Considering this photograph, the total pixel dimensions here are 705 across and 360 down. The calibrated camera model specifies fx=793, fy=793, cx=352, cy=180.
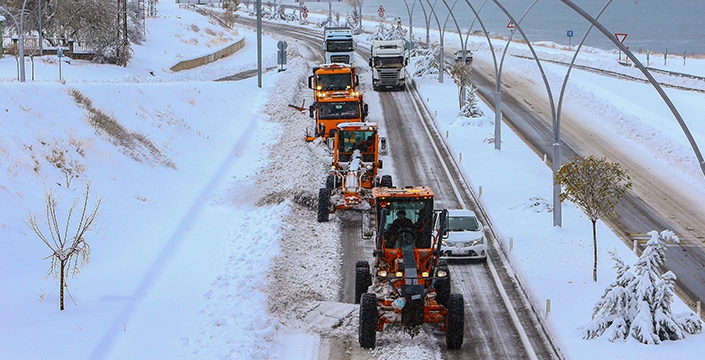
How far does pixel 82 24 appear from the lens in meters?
62.2

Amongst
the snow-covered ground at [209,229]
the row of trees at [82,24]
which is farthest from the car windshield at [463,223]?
the row of trees at [82,24]

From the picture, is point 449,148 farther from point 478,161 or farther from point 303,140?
point 303,140

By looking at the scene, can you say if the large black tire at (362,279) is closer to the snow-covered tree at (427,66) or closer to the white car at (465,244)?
the white car at (465,244)

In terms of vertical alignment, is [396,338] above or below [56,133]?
below

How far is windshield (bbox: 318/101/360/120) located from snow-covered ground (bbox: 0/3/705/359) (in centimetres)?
180

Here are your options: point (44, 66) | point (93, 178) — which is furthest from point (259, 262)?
point (44, 66)

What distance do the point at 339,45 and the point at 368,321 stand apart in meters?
41.9

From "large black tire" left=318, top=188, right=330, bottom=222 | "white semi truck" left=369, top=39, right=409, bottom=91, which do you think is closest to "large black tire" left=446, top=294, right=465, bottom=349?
"large black tire" left=318, top=188, right=330, bottom=222

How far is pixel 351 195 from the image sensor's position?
25109 mm

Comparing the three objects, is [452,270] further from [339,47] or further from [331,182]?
[339,47]

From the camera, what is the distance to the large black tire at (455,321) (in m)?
15.1

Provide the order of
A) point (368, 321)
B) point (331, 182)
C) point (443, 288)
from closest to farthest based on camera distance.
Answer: point (368, 321), point (443, 288), point (331, 182)

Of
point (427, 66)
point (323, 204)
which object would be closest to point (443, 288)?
point (323, 204)

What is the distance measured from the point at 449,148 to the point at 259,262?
61.9ft
